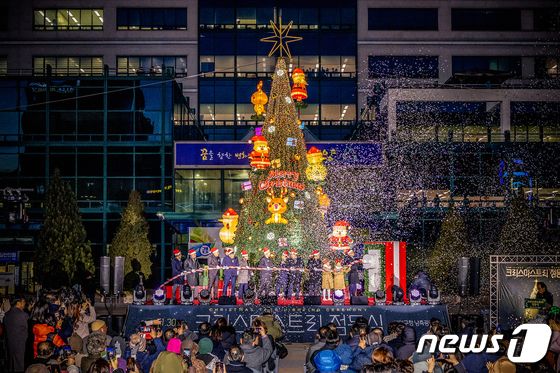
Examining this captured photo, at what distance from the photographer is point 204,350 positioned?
1213 cm

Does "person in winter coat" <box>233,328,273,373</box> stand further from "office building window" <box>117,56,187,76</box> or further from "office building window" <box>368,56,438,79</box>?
"office building window" <box>117,56,187,76</box>

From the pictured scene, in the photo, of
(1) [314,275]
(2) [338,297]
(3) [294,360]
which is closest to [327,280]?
(1) [314,275]

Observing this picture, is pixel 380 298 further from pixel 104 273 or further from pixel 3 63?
pixel 3 63

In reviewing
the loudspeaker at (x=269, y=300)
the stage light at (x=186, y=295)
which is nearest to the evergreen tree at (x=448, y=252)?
the loudspeaker at (x=269, y=300)

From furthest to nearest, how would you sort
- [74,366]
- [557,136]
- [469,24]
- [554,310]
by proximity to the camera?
[469,24] < [557,136] < [554,310] < [74,366]

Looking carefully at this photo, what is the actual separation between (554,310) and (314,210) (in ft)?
33.7

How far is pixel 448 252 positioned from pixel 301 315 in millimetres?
15525

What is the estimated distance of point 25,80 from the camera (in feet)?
134

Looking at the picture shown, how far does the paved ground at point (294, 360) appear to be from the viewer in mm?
17920

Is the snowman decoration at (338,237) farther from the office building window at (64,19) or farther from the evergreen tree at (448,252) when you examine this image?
the office building window at (64,19)

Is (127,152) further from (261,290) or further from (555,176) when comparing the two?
(555,176)

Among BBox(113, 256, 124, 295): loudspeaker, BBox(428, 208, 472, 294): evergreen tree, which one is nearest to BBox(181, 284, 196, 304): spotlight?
BBox(113, 256, 124, 295): loudspeaker

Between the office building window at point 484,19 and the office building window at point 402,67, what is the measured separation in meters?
3.67

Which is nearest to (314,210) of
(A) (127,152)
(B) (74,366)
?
(B) (74,366)
